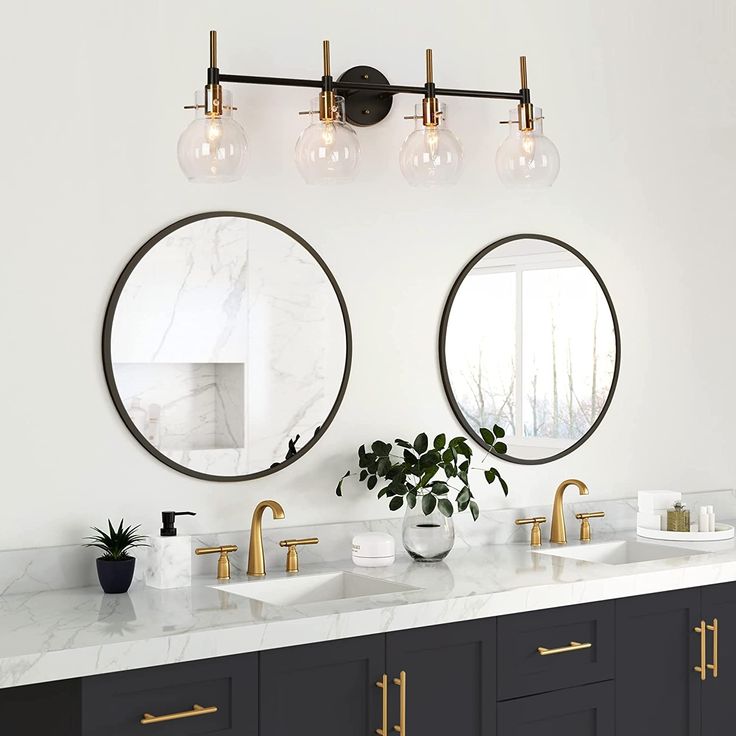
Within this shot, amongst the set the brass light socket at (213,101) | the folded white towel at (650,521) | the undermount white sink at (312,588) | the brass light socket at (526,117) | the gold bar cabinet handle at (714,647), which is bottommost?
the gold bar cabinet handle at (714,647)

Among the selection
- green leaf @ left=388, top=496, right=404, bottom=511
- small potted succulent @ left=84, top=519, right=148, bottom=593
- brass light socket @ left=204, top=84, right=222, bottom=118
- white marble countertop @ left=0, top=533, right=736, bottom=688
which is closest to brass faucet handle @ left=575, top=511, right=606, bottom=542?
white marble countertop @ left=0, top=533, right=736, bottom=688

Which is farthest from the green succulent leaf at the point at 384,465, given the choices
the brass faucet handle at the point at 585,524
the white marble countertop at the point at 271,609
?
the brass faucet handle at the point at 585,524

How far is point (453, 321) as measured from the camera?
3213mm

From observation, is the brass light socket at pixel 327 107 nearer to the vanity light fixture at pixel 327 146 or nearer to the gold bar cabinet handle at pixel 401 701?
the vanity light fixture at pixel 327 146

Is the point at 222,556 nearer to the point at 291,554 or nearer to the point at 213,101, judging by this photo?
the point at 291,554

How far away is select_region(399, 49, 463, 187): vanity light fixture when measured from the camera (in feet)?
9.40

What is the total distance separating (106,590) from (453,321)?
4.25ft

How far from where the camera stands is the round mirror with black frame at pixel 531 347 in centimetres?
324

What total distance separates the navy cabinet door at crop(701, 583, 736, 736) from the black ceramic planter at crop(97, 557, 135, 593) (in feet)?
5.01

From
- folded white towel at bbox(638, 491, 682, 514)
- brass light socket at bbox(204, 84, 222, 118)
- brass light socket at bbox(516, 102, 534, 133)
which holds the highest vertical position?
brass light socket at bbox(516, 102, 534, 133)

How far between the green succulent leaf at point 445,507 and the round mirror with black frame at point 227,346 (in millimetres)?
381

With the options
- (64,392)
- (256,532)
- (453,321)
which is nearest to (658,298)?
(453,321)

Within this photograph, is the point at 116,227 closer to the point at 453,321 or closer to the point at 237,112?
the point at 237,112

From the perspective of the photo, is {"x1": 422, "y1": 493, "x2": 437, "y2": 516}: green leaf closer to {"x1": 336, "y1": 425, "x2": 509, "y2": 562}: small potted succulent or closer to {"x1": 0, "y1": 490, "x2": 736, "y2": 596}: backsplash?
{"x1": 336, "y1": 425, "x2": 509, "y2": 562}: small potted succulent
